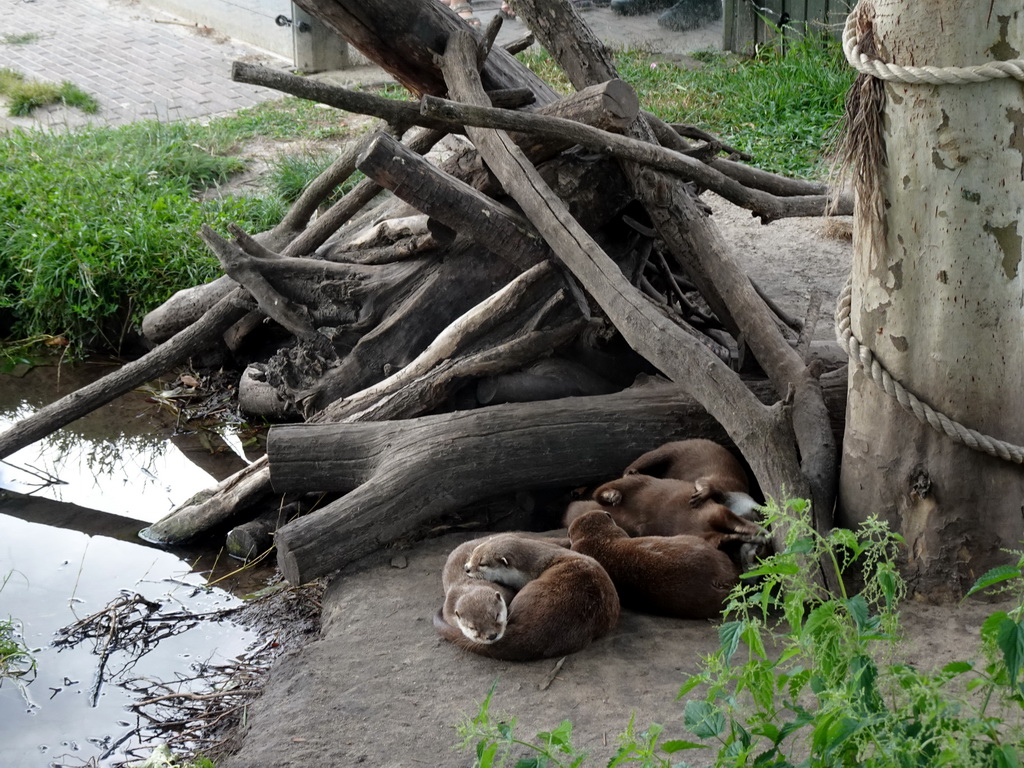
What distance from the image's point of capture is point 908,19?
3299 millimetres

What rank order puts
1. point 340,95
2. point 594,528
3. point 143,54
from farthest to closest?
point 143,54, point 340,95, point 594,528

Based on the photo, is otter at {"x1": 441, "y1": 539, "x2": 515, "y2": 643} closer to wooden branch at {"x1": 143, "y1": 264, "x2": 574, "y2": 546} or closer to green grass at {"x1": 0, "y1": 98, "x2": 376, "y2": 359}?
wooden branch at {"x1": 143, "y1": 264, "x2": 574, "y2": 546}

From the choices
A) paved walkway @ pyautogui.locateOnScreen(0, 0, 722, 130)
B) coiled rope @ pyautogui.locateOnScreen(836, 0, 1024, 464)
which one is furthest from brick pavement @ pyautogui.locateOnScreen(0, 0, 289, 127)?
coiled rope @ pyautogui.locateOnScreen(836, 0, 1024, 464)

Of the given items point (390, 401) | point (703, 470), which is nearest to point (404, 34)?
point (390, 401)

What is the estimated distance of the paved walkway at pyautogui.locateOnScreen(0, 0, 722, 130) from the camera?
1156 cm

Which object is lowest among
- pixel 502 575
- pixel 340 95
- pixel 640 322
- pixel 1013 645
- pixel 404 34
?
pixel 502 575

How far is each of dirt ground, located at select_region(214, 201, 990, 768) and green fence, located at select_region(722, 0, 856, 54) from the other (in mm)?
9369

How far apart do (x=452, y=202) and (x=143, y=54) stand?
1038 centimetres

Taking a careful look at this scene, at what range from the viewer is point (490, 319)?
17.1 feet

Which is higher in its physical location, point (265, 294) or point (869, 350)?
point (869, 350)

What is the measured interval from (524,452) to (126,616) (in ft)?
6.32

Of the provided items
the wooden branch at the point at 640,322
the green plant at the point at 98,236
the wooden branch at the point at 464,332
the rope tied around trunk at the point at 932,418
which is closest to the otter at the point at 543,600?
the wooden branch at the point at 640,322

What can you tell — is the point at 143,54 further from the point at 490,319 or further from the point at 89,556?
the point at 490,319

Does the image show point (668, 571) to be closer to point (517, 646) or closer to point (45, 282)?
point (517, 646)
